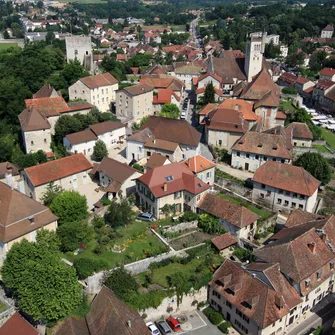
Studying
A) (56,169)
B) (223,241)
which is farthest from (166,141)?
(223,241)

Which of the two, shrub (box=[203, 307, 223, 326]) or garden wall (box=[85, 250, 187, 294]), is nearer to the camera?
garden wall (box=[85, 250, 187, 294])

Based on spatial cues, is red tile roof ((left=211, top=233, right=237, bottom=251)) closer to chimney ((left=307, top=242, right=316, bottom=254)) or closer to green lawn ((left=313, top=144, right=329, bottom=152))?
chimney ((left=307, top=242, right=316, bottom=254))

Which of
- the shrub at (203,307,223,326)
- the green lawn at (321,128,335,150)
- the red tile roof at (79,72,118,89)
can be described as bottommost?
the green lawn at (321,128,335,150)

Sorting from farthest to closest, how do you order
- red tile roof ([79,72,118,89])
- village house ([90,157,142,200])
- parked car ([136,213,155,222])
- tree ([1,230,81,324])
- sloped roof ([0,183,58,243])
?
red tile roof ([79,72,118,89]), village house ([90,157,142,200]), parked car ([136,213,155,222]), sloped roof ([0,183,58,243]), tree ([1,230,81,324])

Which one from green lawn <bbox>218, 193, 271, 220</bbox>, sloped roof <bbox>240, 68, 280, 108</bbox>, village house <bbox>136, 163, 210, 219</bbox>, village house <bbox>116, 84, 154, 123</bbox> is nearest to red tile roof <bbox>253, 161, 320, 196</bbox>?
green lawn <bbox>218, 193, 271, 220</bbox>

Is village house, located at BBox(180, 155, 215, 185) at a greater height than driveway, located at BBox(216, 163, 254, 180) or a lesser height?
greater

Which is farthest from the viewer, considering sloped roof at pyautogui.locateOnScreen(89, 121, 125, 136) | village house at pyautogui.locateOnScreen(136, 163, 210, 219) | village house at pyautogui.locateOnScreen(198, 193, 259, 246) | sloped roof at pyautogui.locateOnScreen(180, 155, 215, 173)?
sloped roof at pyautogui.locateOnScreen(89, 121, 125, 136)
